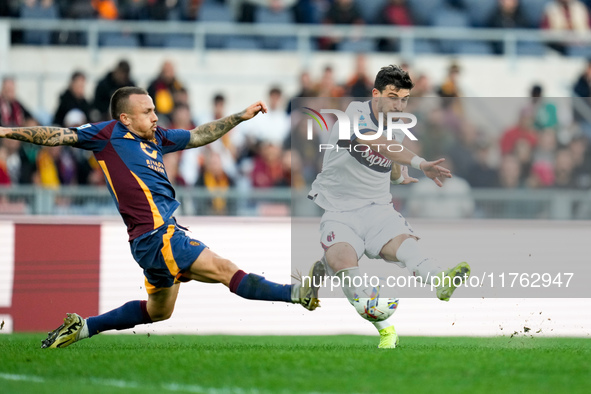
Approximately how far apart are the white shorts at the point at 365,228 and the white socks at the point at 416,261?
18cm

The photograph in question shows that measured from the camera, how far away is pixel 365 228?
8180mm

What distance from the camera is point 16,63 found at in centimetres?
1584

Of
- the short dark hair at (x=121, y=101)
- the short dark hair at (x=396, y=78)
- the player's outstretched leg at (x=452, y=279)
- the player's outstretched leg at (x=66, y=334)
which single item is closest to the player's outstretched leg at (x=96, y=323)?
the player's outstretched leg at (x=66, y=334)

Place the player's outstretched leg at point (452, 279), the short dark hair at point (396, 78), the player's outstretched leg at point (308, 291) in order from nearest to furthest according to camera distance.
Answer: the player's outstretched leg at point (308, 291), the player's outstretched leg at point (452, 279), the short dark hair at point (396, 78)

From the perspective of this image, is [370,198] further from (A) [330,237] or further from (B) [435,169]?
(B) [435,169]

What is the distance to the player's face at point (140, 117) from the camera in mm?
7621

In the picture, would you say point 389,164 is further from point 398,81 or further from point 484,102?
point 484,102

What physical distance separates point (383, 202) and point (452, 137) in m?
4.45

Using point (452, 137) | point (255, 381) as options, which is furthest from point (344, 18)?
point (255, 381)

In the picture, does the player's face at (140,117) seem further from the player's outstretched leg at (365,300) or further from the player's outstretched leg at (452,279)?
the player's outstretched leg at (452,279)

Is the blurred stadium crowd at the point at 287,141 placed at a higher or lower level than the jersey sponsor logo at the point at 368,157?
higher

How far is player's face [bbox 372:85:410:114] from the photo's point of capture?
7969 millimetres

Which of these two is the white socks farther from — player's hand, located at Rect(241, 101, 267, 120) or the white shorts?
player's hand, located at Rect(241, 101, 267, 120)

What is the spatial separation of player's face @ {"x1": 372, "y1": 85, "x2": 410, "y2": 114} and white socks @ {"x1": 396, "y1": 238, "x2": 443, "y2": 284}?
1.11m
